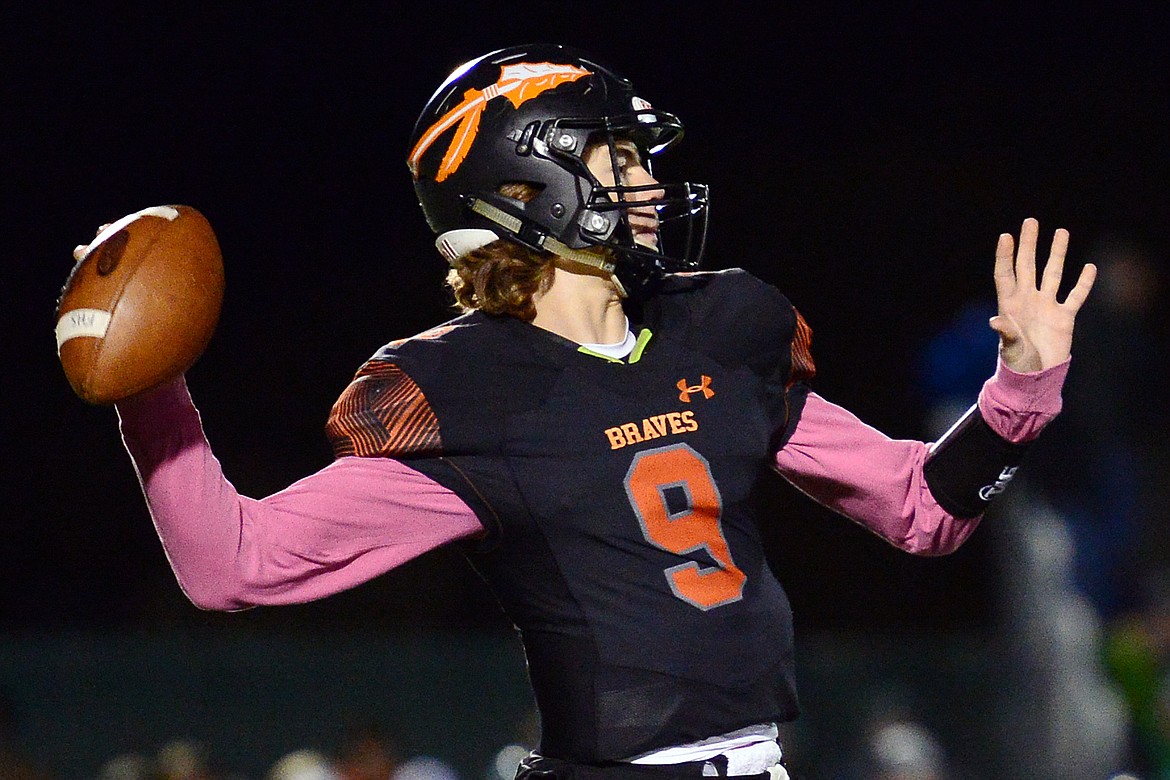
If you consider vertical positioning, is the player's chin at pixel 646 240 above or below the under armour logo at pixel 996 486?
above

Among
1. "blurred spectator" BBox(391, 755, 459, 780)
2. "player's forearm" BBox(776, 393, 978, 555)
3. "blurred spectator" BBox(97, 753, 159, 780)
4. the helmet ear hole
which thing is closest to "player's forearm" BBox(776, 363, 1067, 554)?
"player's forearm" BBox(776, 393, 978, 555)

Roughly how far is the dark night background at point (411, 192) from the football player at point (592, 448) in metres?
5.13

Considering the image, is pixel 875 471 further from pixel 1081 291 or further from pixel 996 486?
pixel 1081 291

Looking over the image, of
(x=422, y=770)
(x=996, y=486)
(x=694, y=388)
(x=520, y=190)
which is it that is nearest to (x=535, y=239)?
(x=520, y=190)

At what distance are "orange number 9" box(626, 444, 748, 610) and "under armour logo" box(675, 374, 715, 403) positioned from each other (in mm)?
87

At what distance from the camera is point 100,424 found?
7902 mm

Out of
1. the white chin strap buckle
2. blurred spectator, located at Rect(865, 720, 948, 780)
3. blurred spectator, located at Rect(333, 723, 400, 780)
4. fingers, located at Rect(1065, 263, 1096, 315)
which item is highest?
the white chin strap buckle

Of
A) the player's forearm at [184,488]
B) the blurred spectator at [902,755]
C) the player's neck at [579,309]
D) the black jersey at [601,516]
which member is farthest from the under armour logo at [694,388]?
the blurred spectator at [902,755]

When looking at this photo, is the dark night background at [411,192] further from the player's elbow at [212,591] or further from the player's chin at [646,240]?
the player's elbow at [212,591]

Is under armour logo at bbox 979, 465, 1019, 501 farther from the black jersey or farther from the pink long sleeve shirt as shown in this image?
the black jersey

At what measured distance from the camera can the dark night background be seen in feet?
25.1

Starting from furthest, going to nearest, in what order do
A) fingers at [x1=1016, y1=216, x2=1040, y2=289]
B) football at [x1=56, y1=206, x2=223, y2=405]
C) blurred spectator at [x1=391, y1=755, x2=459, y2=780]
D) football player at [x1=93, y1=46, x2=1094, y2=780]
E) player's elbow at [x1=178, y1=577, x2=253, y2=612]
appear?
1. blurred spectator at [x1=391, y1=755, x2=459, y2=780]
2. fingers at [x1=1016, y1=216, x2=1040, y2=289]
3. football player at [x1=93, y1=46, x2=1094, y2=780]
4. player's elbow at [x1=178, y1=577, x2=253, y2=612]
5. football at [x1=56, y1=206, x2=223, y2=405]

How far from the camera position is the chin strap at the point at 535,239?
7.68 feet

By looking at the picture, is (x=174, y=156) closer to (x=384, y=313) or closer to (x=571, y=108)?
(x=384, y=313)
